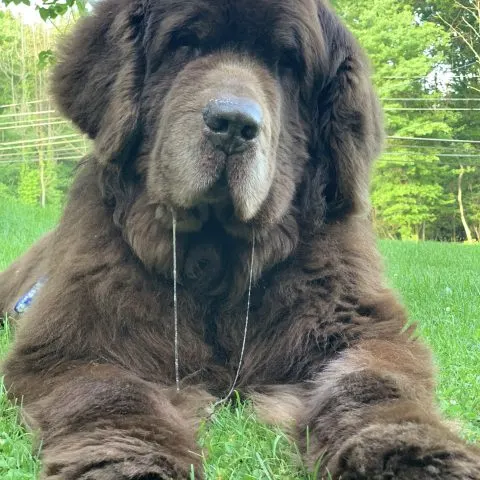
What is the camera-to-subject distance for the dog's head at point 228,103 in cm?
234

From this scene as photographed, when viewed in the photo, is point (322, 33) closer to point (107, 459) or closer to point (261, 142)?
point (261, 142)

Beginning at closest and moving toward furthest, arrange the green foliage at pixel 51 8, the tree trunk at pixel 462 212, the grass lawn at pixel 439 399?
the grass lawn at pixel 439 399 < the green foliage at pixel 51 8 < the tree trunk at pixel 462 212

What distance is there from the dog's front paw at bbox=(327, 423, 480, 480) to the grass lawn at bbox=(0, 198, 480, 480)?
23cm

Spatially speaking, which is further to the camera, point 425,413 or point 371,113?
point 371,113

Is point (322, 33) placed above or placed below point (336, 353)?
above

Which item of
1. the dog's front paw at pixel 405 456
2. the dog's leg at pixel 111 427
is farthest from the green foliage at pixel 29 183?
the dog's front paw at pixel 405 456

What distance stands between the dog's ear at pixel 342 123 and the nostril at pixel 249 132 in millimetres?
623

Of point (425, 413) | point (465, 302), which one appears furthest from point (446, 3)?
point (425, 413)

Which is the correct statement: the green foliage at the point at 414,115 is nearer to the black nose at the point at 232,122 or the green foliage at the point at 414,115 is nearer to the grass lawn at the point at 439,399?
the grass lawn at the point at 439,399

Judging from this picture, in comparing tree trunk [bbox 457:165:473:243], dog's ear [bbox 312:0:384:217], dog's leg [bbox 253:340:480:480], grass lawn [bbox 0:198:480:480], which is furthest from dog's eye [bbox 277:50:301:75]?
tree trunk [bbox 457:165:473:243]

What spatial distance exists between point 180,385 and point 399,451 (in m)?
1.06

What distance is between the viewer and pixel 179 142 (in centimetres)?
238

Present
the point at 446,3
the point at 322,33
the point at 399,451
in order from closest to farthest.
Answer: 1. the point at 399,451
2. the point at 322,33
3. the point at 446,3

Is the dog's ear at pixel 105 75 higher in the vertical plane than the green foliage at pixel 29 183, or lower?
higher
